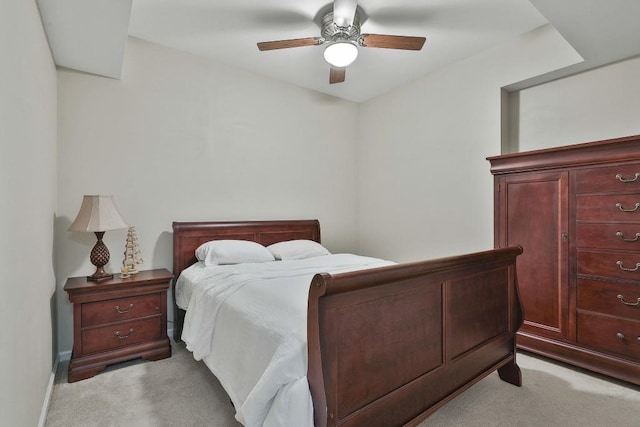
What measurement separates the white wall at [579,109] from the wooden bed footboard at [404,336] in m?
1.46

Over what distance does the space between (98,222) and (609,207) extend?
3.57m

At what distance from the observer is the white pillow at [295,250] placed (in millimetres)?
3240

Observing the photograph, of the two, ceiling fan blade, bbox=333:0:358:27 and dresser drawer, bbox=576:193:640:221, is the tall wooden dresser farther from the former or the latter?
ceiling fan blade, bbox=333:0:358:27

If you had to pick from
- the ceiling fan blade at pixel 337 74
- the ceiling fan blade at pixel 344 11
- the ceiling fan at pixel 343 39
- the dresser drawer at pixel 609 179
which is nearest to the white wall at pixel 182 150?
the ceiling fan blade at pixel 337 74

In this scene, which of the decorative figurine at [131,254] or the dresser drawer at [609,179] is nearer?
the dresser drawer at [609,179]

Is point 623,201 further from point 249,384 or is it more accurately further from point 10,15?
point 10,15

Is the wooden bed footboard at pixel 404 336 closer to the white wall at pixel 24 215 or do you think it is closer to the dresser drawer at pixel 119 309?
the white wall at pixel 24 215

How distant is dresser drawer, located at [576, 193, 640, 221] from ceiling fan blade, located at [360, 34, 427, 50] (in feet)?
5.29

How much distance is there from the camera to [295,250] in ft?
10.8

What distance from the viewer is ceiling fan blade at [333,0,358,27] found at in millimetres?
2238

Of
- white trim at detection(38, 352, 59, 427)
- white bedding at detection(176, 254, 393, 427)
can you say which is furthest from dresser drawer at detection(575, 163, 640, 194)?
white trim at detection(38, 352, 59, 427)

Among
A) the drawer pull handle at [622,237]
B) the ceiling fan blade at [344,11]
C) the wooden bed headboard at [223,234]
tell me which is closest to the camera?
the drawer pull handle at [622,237]

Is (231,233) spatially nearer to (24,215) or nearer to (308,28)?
(24,215)

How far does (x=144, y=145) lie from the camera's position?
117 inches
